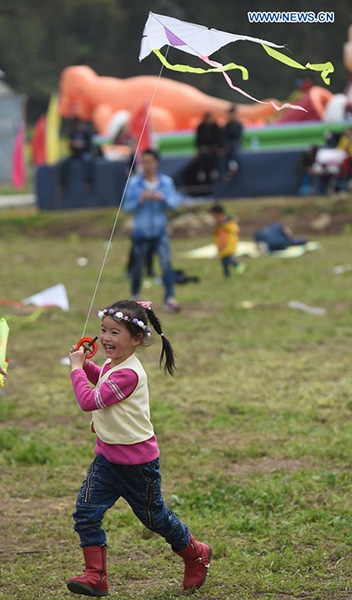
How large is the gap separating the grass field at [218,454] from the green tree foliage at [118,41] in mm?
25813

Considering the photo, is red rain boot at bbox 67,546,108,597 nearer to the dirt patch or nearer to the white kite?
the dirt patch

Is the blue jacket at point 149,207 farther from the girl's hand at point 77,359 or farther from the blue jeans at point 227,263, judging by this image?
the girl's hand at point 77,359

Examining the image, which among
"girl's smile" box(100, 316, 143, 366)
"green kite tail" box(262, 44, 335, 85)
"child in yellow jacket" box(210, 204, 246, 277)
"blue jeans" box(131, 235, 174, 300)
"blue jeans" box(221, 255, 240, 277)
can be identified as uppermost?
"green kite tail" box(262, 44, 335, 85)

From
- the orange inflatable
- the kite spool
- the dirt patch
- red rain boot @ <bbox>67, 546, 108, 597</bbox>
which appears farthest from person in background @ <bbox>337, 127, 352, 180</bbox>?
red rain boot @ <bbox>67, 546, 108, 597</bbox>

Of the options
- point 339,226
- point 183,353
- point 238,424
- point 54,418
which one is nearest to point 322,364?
point 183,353

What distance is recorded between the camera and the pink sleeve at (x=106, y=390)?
4.28 meters

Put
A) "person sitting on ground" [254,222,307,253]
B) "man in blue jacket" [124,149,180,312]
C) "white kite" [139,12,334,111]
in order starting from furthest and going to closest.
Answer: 1. "person sitting on ground" [254,222,307,253]
2. "man in blue jacket" [124,149,180,312]
3. "white kite" [139,12,334,111]

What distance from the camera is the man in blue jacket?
1127 cm

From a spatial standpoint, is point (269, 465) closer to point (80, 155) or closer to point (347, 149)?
point (347, 149)

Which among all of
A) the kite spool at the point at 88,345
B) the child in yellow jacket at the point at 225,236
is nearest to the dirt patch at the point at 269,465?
the kite spool at the point at 88,345

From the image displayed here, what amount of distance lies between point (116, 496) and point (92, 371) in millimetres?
557

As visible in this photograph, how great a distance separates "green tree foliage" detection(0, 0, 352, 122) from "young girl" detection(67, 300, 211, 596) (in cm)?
3165

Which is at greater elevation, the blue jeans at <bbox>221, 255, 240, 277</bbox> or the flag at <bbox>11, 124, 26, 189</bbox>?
the blue jeans at <bbox>221, 255, 240, 277</bbox>

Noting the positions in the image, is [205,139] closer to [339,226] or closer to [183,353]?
[339,226]
